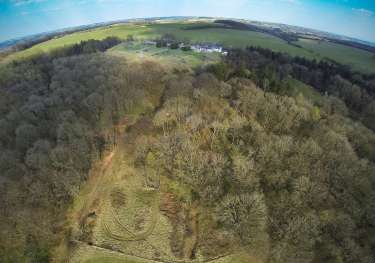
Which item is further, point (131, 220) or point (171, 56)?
point (171, 56)

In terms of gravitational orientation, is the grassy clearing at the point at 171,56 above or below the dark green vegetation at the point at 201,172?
above

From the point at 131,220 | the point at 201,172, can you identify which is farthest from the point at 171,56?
the point at 131,220

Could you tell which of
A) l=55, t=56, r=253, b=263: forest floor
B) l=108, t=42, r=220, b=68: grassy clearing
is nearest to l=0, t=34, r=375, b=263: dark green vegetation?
l=55, t=56, r=253, b=263: forest floor

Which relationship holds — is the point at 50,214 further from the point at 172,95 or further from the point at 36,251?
the point at 172,95

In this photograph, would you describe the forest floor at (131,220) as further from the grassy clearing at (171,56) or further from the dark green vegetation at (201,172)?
the grassy clearing at (171,56)

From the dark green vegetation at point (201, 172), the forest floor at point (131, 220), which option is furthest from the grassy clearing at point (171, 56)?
the forest floor at point (131, 220)

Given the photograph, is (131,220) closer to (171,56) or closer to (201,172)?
(201,172)

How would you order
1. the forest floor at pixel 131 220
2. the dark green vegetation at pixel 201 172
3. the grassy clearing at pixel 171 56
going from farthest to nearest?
1. the grassy clearing at pixel 171 56
2. the dark green vegetation at pixel 201 172
3. the forest floor at pixel 131 220

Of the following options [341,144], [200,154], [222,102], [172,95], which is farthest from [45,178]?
[341,144]
